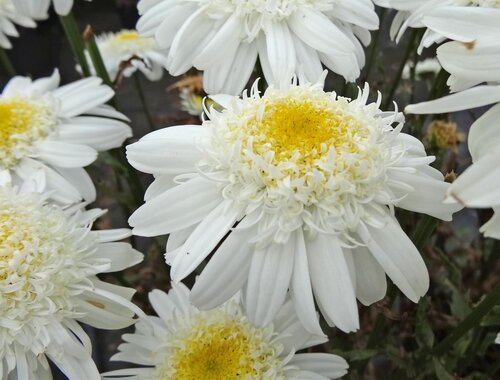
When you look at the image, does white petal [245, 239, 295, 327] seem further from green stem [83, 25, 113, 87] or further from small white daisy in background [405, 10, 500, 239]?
green stem [83, 25, 113, 87]

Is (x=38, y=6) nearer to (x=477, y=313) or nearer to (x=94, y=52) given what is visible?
(x=94, y=52)

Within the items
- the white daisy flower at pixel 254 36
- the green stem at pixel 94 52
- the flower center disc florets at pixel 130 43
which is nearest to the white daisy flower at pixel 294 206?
the white daisy flower at pixel 254 36

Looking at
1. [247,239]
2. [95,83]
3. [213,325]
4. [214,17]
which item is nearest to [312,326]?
[247,239]

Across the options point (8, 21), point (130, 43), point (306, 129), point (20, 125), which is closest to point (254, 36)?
point (306, 129)

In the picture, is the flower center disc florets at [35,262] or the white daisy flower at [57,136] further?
the white daisy flower at [57,136]

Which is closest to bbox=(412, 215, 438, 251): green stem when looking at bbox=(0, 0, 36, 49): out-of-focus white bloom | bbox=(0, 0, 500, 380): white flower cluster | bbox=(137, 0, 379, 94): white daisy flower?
bbox=(0, 0, 500, 380): white flower cluster

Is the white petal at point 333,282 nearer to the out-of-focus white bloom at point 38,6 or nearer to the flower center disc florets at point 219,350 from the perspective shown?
the flower center disc florets at point 219,350

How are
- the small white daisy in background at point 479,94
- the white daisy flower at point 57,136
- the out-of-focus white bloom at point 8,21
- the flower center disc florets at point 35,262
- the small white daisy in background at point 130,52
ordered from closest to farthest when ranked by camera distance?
1. the small white daisy in background at point 479,94
2. the flower center disc florets at point 35,262
3. the white daisy flower at point 57,136
4. the out-of-focus white bloom at point 8,21
5. the small white daisy in background at point 130,52
